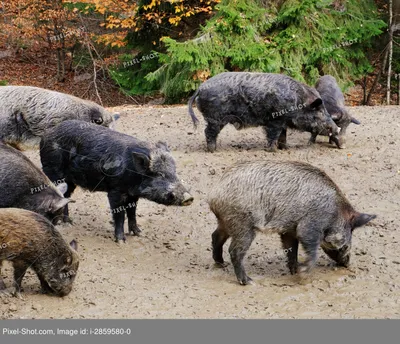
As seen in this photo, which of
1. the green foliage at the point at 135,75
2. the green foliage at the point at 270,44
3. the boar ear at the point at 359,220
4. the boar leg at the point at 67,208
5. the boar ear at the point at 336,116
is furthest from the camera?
the green foliage at the point at 135,75

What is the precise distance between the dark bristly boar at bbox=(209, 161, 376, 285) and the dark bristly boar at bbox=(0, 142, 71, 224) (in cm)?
190

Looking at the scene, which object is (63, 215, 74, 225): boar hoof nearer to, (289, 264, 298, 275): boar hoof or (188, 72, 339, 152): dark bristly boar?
(289, 264, 298, 275): boar hoof

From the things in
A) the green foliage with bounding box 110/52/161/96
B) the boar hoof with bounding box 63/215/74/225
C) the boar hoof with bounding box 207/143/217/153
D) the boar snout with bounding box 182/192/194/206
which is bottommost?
the green foliage with bounding box 110/52/161/96

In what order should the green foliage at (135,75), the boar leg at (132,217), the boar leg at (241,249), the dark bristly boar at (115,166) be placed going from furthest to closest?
the green foliage at (135,75) → the boar leg at (132,217) → the dark bristly boar at (115,166) → the boar leg at (241,249)

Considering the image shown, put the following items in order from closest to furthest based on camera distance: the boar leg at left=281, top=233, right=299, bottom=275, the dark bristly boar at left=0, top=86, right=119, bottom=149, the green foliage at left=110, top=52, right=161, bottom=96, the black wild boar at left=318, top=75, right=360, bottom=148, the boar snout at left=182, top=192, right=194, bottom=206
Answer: the boar leg at left=281, top=233, right=299, bottom=275 → the boar snout at left=182, top=192, right=194, bottom=206 → the dark bristly boar at left=0, top=86, right=119, bottom=149 → the black wild boar at left=318, top=75, right=360, bottom=148 → the green foliage at left=110, top=52, right=161, bottom=96

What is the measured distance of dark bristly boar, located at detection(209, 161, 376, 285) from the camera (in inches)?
300

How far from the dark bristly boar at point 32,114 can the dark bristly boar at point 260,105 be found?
199 cm

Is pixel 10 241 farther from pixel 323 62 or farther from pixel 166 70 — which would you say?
pixel 323 62

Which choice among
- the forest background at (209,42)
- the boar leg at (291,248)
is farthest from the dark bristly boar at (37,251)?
the forest background at (209,42)

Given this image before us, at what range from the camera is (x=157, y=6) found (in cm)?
1942

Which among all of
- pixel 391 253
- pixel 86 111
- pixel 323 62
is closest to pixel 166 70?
pixel 323 62

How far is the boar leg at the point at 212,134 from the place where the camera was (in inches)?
475

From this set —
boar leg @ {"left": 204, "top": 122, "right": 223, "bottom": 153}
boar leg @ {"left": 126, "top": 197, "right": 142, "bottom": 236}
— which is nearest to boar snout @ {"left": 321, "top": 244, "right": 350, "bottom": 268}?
boar leg @ {"left": 126, "top": 197, "right": 142, "bottom": 236}

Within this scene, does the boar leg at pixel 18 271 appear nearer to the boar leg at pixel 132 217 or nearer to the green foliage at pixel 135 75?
the boar leg at pixel 132 217
